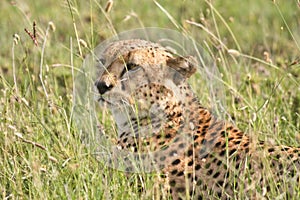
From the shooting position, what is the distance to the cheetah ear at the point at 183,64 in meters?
4.12

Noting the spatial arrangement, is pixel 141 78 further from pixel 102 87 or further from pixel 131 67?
pixel 102 87

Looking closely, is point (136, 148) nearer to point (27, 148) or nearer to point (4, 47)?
point (27, 148)

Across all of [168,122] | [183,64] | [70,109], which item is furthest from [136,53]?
[70,109]

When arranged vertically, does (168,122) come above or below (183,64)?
below

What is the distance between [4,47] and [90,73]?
260cm

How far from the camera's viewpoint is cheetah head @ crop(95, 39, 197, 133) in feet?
13.4

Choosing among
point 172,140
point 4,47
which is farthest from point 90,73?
point 4,47

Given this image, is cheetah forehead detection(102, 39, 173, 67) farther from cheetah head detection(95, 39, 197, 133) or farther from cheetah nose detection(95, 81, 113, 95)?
cheetah nose detection(95, 81, 113, 95)

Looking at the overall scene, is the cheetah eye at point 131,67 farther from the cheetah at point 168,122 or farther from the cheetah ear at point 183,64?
the cheetah ear at point 183,64

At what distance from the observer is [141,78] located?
4.14 meters

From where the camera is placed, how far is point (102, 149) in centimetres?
412

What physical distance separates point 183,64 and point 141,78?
0.22 meters

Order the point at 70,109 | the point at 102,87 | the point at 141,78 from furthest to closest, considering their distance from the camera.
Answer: the point at 70,109
the point at 141,78
the point at 102,87

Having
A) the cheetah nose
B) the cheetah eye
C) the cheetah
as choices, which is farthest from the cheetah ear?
the cheetah nose
